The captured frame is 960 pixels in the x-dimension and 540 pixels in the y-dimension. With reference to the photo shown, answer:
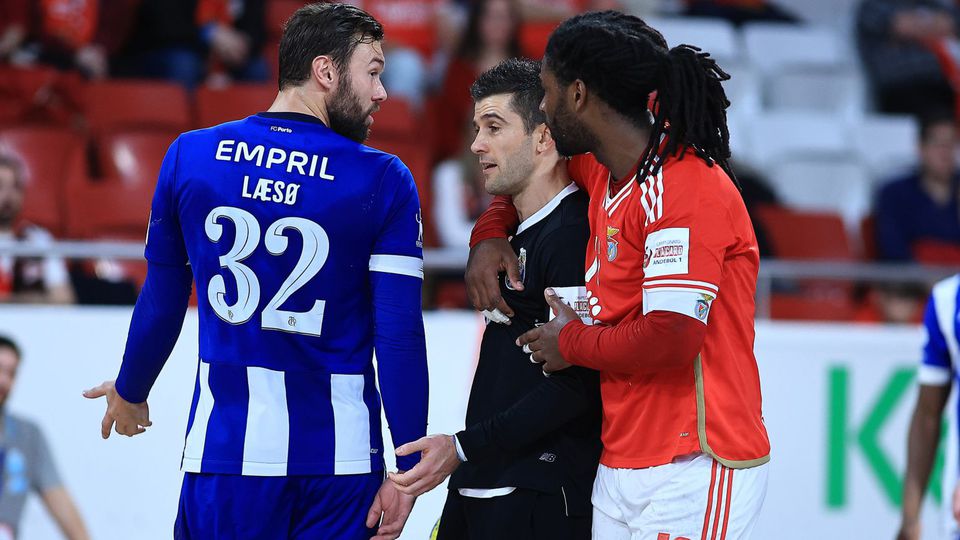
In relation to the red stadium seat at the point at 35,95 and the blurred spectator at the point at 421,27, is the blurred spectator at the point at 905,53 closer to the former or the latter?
the blurred spectator at the point at 421,27

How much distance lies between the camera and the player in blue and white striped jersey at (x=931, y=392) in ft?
13.8

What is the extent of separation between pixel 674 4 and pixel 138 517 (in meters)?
6.75

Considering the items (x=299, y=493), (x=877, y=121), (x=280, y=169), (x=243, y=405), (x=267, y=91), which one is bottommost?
(x=299, y=493)

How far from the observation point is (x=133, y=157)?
6891mm

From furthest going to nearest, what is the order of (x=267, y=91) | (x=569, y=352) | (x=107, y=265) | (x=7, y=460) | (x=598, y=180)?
(x=267, y=91) → (x=107, y=265) → (x=7, y=460) → (x=598, y=180) → (x=569, y=352)

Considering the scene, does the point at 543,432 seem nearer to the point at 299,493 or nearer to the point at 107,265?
the point at 299,493

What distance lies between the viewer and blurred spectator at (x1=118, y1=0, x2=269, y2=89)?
783 centimetres

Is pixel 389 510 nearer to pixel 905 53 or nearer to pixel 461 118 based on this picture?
pixel 461 118

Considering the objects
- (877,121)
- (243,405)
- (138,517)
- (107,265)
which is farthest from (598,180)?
(877,121)

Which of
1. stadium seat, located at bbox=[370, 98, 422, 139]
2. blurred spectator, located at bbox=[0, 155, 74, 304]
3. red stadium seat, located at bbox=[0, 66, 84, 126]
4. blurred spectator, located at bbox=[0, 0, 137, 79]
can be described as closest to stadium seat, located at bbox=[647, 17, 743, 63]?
stadium seat, located at bbox=[370, 98, 422, 139]

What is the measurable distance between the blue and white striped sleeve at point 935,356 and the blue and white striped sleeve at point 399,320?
2.16 m

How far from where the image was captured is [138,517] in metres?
5.43

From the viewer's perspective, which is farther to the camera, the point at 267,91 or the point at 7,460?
the point at 267,91

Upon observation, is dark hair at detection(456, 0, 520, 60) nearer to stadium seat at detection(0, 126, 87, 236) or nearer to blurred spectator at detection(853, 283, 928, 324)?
stadium seat at detection(0, 126, 87, 236)
